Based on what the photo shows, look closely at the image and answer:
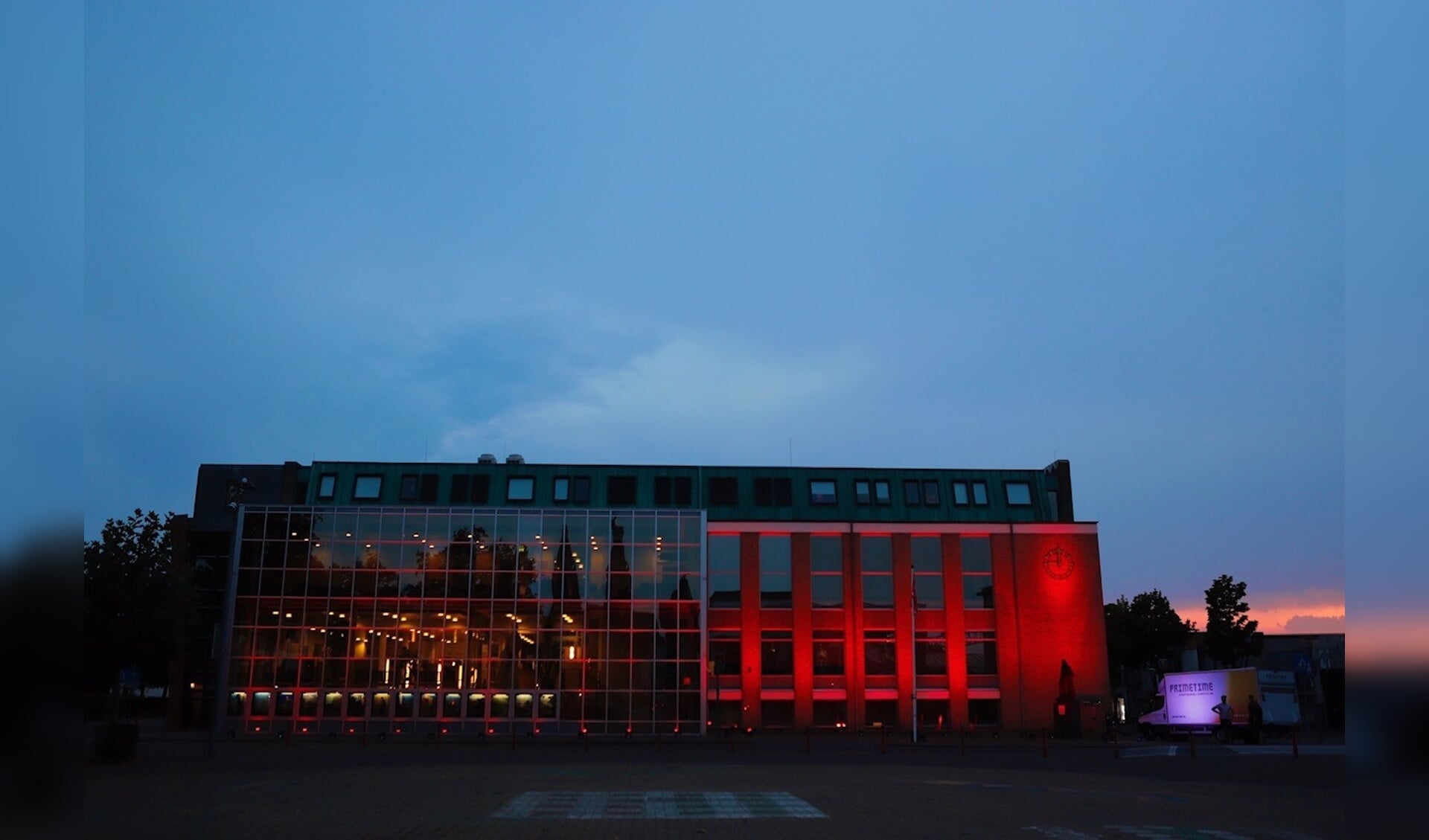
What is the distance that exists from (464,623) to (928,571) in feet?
82.0

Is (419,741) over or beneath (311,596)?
beneath

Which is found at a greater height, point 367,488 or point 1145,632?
point 367,488

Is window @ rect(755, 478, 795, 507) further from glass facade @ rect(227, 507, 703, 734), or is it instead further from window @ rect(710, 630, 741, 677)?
glass facade @ rect(227, 507, 703, 734)

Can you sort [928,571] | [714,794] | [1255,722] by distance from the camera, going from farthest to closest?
[928,571]
[1255,722]
[714,794]

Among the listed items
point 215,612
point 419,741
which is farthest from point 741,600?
point 215,612

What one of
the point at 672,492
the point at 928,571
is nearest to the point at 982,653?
the point at 928,571

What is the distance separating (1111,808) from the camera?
19719 millimetres

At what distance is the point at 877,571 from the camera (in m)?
56.7

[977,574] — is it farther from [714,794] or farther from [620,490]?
[714,794]

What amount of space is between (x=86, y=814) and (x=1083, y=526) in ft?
168

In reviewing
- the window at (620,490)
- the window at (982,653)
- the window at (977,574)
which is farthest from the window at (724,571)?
the window at (982,653)

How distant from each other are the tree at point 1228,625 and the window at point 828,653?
1484 inches

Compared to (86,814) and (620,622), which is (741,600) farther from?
(86,814)

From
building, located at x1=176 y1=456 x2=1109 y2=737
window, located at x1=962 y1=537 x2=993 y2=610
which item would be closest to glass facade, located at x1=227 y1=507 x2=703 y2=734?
building, located at x1=176 y1=456 x2=1109 y2=737
